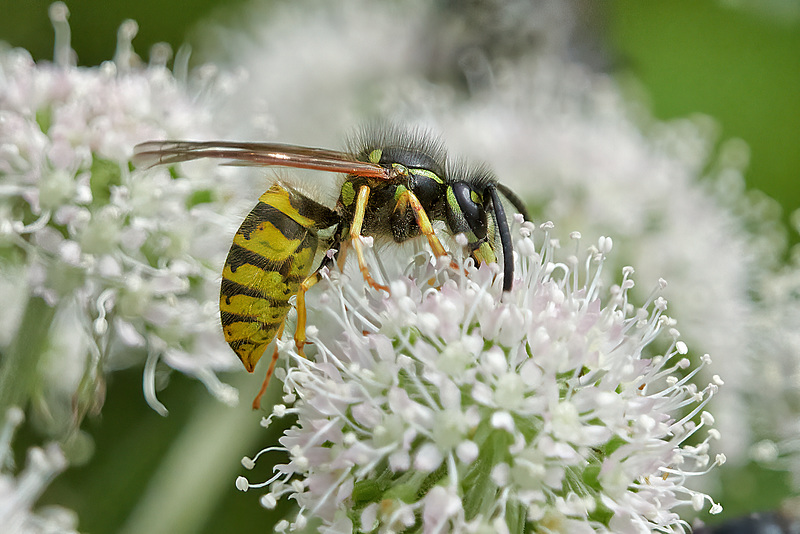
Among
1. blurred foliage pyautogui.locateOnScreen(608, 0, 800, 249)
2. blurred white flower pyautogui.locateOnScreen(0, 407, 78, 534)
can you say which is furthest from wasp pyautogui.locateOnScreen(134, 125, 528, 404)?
blurred foliage pyautogui.locateOnScreen(608, 0, 800, 249)

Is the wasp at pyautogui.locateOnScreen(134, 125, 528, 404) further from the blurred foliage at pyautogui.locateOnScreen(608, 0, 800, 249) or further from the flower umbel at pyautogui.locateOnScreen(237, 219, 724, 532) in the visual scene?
the blurred foliage at pyautogui.locateOnScreen(608, 0, 800, 249)

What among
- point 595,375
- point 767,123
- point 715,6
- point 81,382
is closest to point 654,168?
point 767,123

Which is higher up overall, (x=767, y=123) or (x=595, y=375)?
(x=767, y=123)

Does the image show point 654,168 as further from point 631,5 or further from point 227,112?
point 227,112

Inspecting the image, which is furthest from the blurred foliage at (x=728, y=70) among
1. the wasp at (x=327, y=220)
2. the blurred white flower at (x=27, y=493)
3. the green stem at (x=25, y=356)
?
the blurred white flower at (x=27, y=493)

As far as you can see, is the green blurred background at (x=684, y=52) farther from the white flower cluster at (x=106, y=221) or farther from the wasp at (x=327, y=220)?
the wasp at (x=327, y=220)

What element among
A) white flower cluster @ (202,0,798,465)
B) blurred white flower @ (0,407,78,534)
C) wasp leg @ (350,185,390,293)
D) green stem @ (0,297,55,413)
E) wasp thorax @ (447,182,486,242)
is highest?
white flower cluster @ (202,0,798,465)

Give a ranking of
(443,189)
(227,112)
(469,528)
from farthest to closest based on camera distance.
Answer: (227,112), (443,189), (469,528)
